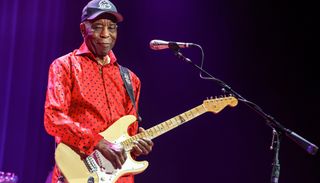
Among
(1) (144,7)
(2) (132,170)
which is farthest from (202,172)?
(2) (132,170)

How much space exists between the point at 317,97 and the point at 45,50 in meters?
3.35

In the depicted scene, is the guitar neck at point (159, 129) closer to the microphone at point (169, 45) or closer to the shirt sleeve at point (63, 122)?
the shirt sleeve at point (63, 122)

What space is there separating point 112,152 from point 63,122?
43cm

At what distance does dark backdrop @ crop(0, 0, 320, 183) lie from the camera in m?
5.89

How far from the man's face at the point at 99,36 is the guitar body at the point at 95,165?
2.05 feet

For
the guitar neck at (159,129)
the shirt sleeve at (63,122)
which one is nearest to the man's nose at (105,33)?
the shirt sleeve at (63,122)

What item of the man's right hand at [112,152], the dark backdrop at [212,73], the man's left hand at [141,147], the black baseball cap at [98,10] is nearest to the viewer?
the man's right hand at [112,152]

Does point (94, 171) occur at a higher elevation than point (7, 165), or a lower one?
higher

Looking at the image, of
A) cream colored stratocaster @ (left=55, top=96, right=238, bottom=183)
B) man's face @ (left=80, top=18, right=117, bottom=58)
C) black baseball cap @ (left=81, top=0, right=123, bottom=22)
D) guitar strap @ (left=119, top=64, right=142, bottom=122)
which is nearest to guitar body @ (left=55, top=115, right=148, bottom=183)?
cream colored stratocaster @ (left=55, top=96, right=238, bottom=183)

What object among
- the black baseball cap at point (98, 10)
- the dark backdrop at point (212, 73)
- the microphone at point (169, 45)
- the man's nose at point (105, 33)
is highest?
the black baseball cap at point (98, 10)

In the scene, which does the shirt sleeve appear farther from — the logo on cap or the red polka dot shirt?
the logo on cap

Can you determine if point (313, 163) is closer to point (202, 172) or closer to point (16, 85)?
point (202, 172)

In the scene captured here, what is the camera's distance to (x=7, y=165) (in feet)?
18.4

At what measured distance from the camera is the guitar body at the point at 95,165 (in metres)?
3.60
